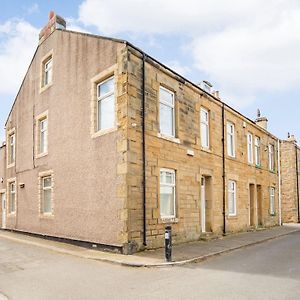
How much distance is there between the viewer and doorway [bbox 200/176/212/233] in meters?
16.5

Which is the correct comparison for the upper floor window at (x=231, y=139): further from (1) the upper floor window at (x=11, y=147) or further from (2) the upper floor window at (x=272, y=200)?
(1) the upper floor window at (x=11, y=147)

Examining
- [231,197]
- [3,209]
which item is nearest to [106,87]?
[231,197]

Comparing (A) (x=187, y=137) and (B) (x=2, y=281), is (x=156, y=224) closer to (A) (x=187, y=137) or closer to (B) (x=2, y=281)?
(A) (x=187, y=137)

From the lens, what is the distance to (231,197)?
19.2 metres

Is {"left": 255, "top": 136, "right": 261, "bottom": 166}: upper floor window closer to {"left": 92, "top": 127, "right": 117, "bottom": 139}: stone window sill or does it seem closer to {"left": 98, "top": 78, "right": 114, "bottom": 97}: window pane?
{"left": 98, "top": 78, "right": 114, "bottom": 97}: window pane

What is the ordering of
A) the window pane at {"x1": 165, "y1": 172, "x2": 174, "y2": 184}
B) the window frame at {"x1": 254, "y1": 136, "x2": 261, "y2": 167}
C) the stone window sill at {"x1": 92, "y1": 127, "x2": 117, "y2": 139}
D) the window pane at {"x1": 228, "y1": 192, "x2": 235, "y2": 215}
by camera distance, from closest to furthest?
1. the stone window sill at {"x1": 92, "y1": 127, "x2": 117, "y2": 139}
2. the window pane at {"x1": 165, "y1": 172, "x2": 174, "y2": 184}
3. the window pane at {"x1": 228, "y1": 192, "x2": 235, "y2": 215}
4. the window frame at {"x1": 254, "y1": 136, "x2": 261, "y2": 167}

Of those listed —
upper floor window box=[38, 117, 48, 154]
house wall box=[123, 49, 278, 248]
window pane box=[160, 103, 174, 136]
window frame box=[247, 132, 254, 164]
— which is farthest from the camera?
window frame box=[247, 132, 254, 164]

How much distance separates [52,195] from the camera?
50.8ft

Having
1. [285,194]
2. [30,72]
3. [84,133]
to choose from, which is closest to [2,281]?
[84,133]

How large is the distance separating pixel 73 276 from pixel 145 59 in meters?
7.60

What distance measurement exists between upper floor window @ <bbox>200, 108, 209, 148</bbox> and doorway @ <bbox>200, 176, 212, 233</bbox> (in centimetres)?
156

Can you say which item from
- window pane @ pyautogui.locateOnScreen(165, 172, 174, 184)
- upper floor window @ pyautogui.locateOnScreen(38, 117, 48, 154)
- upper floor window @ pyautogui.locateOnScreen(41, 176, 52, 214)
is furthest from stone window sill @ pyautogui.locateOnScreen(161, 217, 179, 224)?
upper floor window @ pyautogui.locateOnScreen(38, 117, 48, 154)

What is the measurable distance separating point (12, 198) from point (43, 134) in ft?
17.1

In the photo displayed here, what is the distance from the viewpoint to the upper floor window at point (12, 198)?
19781 mm
